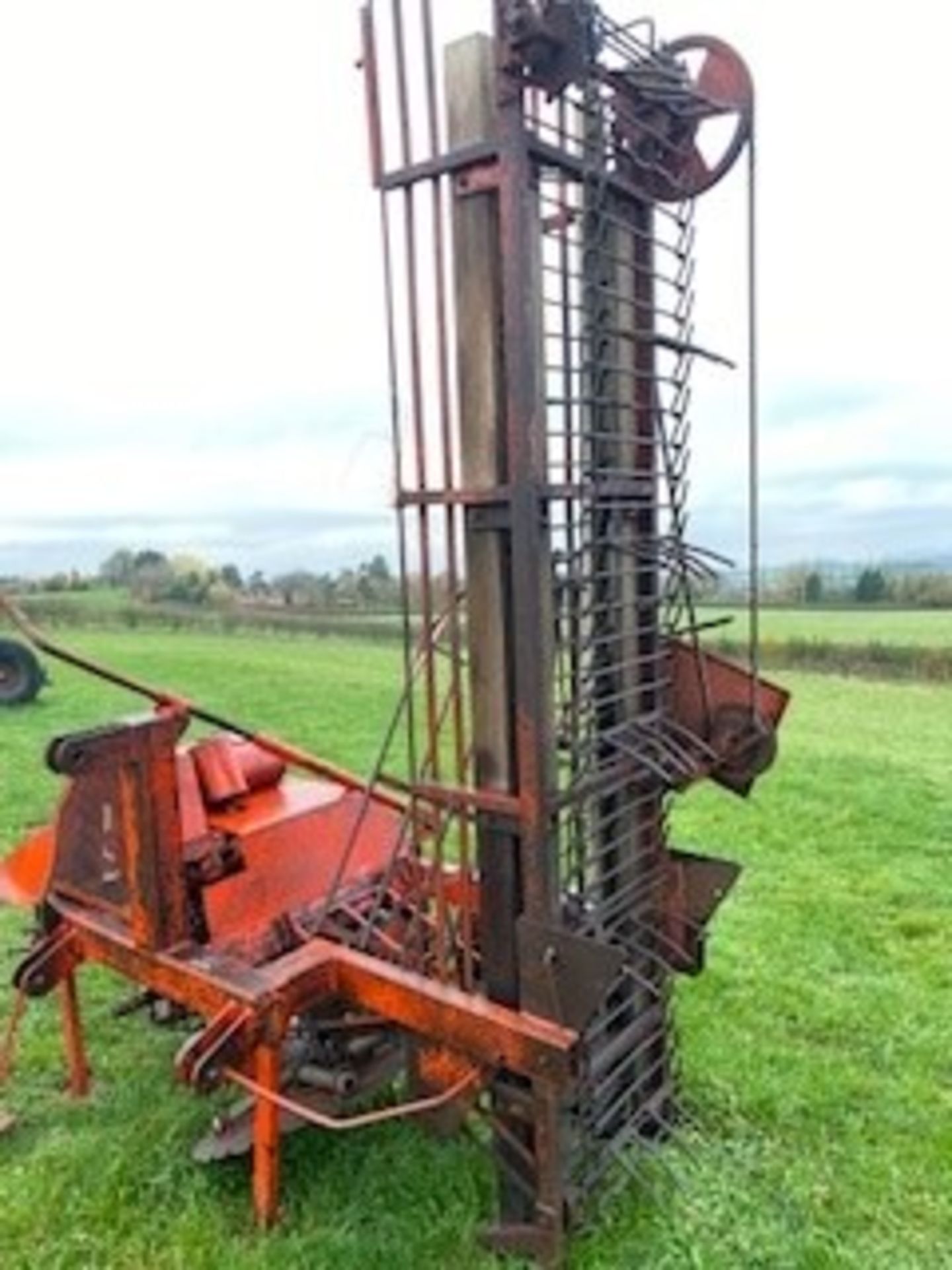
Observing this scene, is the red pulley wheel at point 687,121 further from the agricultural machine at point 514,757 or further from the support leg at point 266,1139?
the support leg at point 266,1139

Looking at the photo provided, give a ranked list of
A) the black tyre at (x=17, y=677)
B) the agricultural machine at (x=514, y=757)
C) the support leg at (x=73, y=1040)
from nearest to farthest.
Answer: the agricultural machine at (x=514, y=757) → the support leg at (x=73, y=1040) → the black tyre at (x=17, y=677)

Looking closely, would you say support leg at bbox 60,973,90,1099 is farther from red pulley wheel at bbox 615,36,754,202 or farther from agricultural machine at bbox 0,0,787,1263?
red pulley wheel at bbox 615,36,754,202

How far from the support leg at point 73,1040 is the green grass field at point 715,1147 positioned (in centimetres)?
6

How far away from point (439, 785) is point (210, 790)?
3.99ft

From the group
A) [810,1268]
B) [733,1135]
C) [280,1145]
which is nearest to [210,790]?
[280,1145]

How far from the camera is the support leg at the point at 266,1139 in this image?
2963 millimetres

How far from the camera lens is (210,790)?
3914 mm

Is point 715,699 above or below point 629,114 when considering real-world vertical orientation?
below

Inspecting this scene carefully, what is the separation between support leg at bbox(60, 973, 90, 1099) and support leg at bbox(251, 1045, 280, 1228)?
0.89m

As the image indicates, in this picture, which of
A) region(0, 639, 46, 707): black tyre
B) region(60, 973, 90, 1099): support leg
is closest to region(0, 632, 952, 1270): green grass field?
region(60, 973, 90, 1099): support leg

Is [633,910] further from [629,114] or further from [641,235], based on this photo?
[629,114]

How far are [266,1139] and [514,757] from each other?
1109 mm

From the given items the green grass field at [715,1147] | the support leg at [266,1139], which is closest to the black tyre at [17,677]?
the green grass field at [715,1147]

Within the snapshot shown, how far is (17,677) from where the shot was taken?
13641mm
